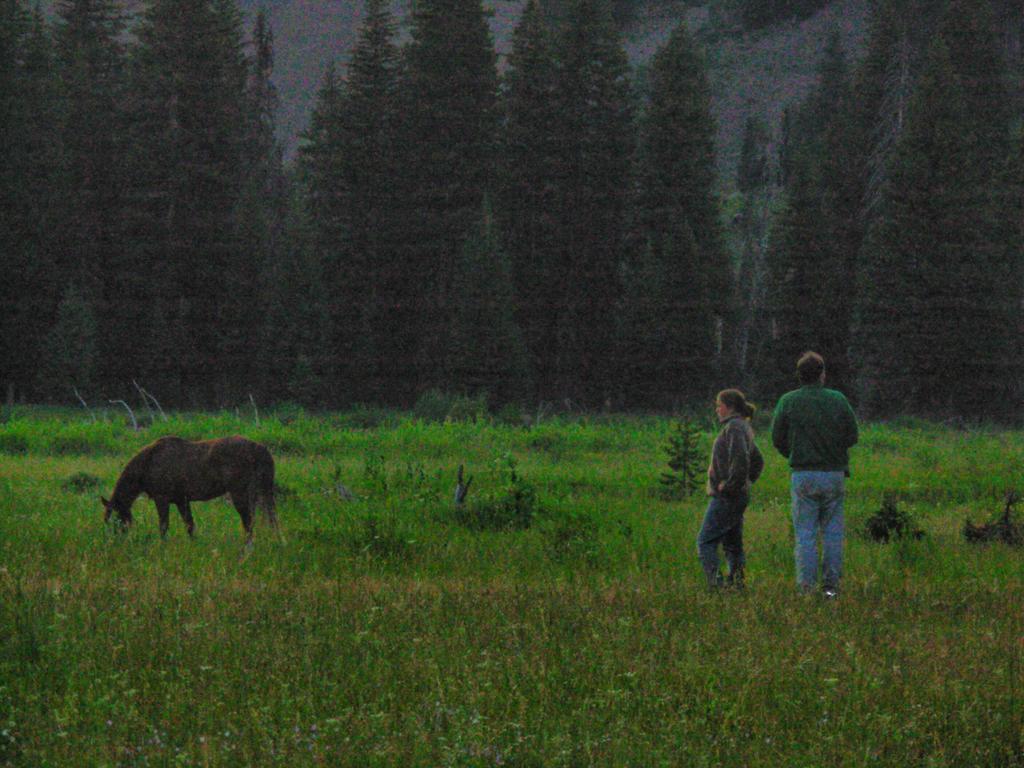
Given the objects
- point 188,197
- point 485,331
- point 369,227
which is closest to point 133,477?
point 485,331

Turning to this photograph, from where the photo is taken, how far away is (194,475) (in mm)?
12445

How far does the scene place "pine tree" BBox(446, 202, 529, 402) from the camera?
45031 mm

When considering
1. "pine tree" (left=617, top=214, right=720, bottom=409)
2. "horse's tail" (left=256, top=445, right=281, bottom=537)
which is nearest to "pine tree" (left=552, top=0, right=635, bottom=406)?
"pine tree" (left=617, top=214, right=720, bottom=409)

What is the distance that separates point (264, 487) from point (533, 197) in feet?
129

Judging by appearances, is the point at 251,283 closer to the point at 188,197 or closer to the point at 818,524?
the point at 188,197

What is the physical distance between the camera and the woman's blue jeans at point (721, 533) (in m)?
9.78

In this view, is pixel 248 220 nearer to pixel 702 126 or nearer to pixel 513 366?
pixel 513 366

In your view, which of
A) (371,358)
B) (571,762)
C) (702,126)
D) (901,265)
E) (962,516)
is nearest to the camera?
(571,762)

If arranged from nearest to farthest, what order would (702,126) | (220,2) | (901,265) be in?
(901,265)
(702,126)
(220,2)

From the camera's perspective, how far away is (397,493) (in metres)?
15.4

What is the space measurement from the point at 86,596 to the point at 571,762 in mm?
4384

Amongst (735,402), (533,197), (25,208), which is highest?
(533,197)

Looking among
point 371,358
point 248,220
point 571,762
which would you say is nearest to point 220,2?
point 248,220

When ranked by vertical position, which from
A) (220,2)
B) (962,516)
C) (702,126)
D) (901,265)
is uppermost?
(220,2)
